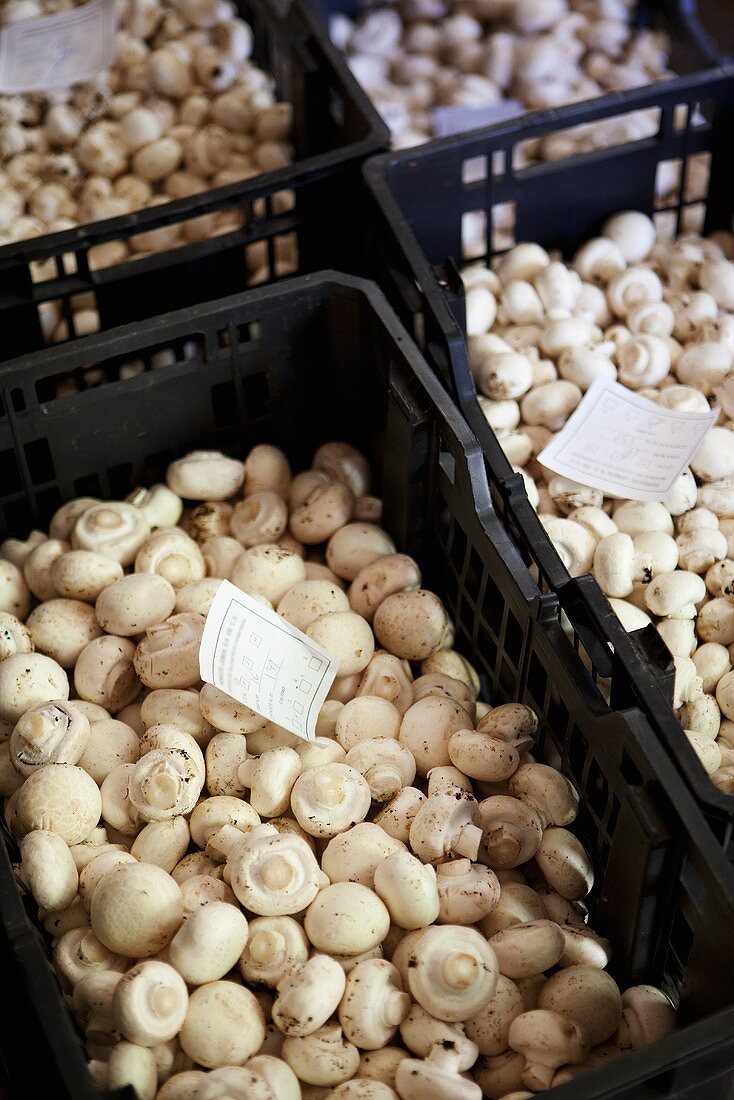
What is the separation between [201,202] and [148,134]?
0.60 m

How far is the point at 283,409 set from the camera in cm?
170

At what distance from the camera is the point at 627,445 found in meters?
1.62

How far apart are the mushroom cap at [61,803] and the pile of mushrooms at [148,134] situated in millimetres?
997

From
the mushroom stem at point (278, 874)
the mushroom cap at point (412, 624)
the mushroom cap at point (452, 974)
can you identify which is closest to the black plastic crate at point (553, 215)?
the mushroom cap at point (412, 624)

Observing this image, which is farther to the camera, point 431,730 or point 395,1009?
point 431,730

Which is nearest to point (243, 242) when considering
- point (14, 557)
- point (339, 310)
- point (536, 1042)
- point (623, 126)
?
point (339, 310)

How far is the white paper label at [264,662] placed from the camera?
129cm

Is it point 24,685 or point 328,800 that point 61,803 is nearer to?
point 24,685

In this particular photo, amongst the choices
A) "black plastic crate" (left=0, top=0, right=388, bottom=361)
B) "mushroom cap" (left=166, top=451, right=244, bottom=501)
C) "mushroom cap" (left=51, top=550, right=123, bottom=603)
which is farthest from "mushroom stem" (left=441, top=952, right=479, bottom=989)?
"black plastic crate" (left=0, top=0, right=388, bottom=361)

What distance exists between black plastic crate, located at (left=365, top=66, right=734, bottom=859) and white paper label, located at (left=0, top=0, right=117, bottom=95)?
75 cm

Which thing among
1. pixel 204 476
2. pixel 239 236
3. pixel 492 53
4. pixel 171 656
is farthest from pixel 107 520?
pixel 492 53

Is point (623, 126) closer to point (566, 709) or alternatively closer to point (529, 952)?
point (566, 709)

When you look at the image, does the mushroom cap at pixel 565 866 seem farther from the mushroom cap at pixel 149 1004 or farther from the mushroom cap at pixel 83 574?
A: the mushroom cap at pixel 83 574

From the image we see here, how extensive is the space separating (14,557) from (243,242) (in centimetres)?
56
